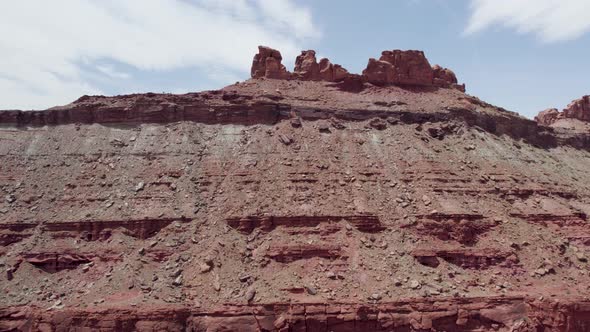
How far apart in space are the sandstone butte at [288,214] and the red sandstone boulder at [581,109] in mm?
16240

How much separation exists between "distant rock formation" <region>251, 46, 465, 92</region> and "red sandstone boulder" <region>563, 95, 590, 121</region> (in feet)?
71.3

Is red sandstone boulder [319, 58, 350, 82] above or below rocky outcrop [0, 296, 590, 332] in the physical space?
above

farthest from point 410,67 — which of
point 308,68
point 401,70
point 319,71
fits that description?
point 308,68

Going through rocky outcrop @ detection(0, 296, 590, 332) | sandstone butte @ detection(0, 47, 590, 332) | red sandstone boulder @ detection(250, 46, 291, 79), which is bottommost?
rocky outcrop @ detection(0, 296, 590, 332)

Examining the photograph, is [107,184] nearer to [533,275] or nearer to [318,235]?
[318,235]

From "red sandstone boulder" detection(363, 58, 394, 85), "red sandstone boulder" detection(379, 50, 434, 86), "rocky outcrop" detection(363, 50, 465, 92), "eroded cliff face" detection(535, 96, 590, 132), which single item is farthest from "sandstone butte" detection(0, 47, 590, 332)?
"eroded cliff face" detection(535, 96, 590, 132)

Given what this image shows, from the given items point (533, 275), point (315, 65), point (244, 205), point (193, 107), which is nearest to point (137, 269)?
point (244, 205)

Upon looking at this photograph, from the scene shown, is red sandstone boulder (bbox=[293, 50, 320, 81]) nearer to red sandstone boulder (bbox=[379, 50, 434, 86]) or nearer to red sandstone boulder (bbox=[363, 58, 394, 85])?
red sandstone boulder (bbox=[363, 58, 394, 85])

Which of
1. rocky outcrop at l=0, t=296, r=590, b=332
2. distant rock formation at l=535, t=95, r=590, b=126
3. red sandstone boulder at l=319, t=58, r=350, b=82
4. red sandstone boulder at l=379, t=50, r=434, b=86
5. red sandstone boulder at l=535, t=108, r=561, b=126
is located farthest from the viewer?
red sandstone boulder at l=535, t=108, r=561, b=126

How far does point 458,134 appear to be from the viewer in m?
35.8

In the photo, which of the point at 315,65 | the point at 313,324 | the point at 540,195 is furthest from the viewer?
the point at 315,65

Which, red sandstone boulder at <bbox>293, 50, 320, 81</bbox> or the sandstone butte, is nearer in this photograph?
the sandstone butte

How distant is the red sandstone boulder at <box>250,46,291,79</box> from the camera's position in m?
40.3

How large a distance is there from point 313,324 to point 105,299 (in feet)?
29.2
